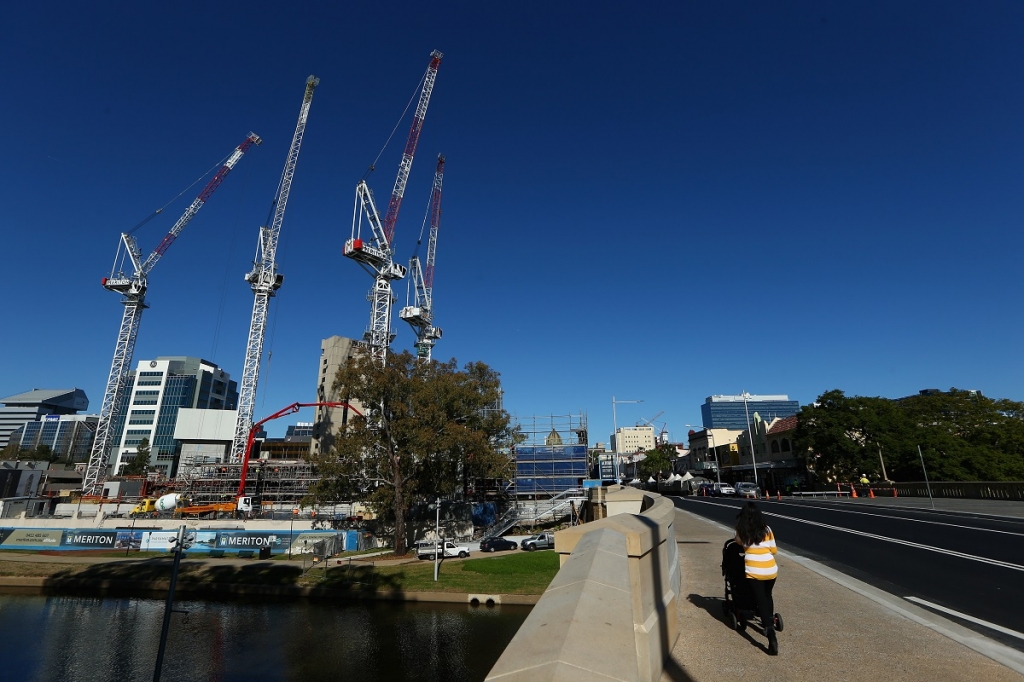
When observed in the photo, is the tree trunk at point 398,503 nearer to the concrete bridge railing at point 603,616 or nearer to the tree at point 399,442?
the tree at point 399,442

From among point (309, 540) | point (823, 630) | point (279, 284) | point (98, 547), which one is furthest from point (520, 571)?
point (279, 284)

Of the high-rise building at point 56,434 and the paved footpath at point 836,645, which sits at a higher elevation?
the high-rise building at point 56,434

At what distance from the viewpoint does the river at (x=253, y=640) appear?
19.2 m

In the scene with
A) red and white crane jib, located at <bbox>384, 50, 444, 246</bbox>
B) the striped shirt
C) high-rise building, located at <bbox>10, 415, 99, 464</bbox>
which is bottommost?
the striped shirt

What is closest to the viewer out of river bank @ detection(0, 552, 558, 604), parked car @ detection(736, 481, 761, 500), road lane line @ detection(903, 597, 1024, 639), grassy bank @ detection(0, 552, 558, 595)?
road lane line @ detection(903, 597, 1024, 639)

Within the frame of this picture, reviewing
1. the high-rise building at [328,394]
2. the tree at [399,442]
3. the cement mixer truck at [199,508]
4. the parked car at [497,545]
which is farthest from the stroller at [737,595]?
the high-rise building at [328,394]

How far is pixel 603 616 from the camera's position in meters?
2.67

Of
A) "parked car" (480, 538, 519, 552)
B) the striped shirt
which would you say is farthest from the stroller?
"parked car" (480, 538, 519, 552)

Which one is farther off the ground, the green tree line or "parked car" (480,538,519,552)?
the green tree line

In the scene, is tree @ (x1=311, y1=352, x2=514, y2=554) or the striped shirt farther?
tree @ (x1=311, y1=352, x2=514, y2=554)

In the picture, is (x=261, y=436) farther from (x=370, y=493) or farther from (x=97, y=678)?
(x=97, y=678)

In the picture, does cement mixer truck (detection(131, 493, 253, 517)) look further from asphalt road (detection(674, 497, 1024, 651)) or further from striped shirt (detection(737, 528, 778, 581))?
striped shirt (detection(737, 528, 778, 581))

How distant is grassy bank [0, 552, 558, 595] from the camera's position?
28.4m

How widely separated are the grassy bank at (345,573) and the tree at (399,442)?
554 centimetres
